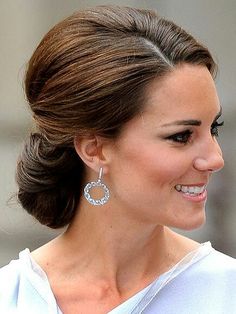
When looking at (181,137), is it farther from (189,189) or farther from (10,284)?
(10,284)

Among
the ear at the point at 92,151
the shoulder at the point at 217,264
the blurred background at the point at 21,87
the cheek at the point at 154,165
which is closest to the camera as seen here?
the cheek at the point at 154,165

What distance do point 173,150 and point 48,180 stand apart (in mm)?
397

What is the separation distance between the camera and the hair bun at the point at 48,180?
199 centimetres

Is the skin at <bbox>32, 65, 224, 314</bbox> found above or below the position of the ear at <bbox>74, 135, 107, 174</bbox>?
below

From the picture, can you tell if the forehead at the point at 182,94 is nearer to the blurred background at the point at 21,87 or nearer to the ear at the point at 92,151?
the ear at the point at 92,151

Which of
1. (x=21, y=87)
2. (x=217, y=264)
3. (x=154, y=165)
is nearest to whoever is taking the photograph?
(x=154, y=165)

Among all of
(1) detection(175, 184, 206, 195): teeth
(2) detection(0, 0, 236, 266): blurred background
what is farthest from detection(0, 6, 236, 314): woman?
(2) detection(0, 0, 236, 266): blurred background

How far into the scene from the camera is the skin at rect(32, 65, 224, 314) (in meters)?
1.76

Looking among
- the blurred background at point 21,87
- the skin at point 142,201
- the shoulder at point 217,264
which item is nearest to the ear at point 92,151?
the skin at point 142,201

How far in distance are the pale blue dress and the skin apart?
3 centimetres

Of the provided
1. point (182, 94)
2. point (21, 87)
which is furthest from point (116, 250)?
point (21, 87)

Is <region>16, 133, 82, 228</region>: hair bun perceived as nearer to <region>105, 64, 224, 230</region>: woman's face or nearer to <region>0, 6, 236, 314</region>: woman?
<region>0, 6, 236, 314</region>: woman

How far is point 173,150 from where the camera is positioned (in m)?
1.76

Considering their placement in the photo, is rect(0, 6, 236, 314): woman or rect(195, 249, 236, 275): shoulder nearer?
rect(0, 6, 236, 314): woman
